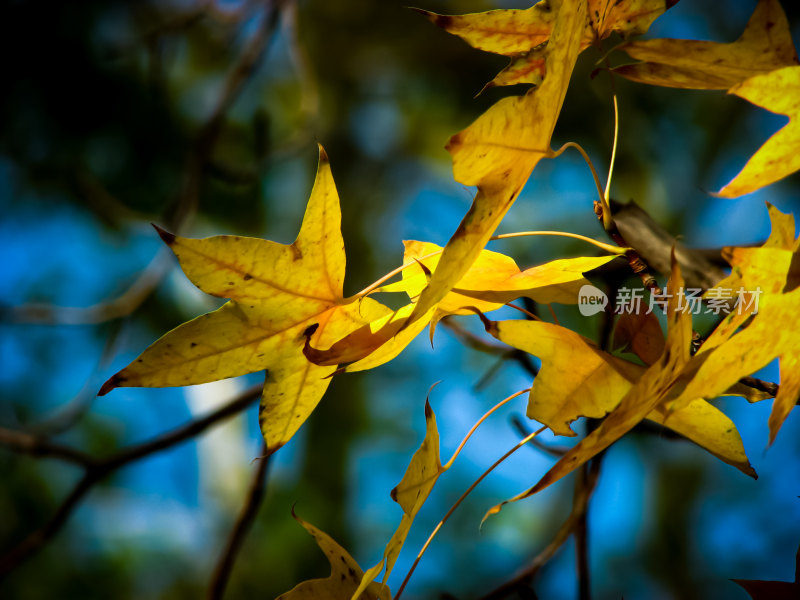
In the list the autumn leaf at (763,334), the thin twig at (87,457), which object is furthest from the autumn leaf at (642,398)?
the thin twig at (87,457)

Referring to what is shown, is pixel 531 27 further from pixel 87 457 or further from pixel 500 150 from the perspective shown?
pixel 87 457

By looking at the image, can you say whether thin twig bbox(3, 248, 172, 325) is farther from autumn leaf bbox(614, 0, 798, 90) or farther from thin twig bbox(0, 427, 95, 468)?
autumn leaf bbox(614, 0, 798, 90)

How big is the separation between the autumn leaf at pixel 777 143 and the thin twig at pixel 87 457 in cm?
37

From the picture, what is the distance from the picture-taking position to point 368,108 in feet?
4.66

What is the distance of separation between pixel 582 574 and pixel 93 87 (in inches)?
55.4

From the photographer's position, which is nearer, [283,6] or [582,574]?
[582,574]

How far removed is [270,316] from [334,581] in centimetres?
10

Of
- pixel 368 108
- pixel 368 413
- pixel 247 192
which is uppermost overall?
pixel 368 108

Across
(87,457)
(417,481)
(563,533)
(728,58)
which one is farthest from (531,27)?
(87,457)

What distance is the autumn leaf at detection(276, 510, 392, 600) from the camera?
20cm

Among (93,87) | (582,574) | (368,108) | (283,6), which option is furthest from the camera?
(368,108)

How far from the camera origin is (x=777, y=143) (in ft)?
0.63

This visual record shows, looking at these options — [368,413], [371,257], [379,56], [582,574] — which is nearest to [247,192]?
[371,257]

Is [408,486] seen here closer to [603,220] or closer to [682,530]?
[603,220]
